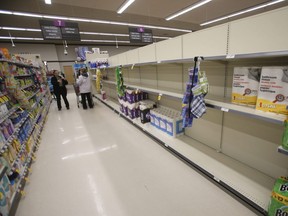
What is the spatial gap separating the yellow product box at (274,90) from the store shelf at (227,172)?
2.74 ft

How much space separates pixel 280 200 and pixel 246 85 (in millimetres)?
1006

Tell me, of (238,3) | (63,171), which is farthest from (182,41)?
(238,3)

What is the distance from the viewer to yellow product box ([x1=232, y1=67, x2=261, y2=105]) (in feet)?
4.79

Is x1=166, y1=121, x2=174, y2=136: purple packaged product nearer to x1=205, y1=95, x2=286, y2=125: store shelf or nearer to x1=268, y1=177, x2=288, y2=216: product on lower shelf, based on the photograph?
x1=205, y1=95, x2=286, y2=125: store shelf

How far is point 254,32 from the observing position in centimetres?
140

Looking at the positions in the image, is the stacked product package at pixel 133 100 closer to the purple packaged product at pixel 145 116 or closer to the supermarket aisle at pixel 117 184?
the purple packaged product at pixel 145 116

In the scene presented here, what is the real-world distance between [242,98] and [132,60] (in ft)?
9.91

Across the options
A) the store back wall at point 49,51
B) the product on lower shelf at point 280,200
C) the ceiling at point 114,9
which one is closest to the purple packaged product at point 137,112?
the product on lower shelf at point 280,200

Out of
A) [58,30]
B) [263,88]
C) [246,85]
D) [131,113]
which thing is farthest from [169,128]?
[58,30]

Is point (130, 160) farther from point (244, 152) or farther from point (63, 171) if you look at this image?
point (244, 152)

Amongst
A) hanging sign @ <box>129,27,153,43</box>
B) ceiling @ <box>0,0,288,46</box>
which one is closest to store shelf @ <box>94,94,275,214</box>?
ceiling @ <box>0,0,288,46</box>

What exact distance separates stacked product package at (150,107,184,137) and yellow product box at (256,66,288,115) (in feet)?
4.64

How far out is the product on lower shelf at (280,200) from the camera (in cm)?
115

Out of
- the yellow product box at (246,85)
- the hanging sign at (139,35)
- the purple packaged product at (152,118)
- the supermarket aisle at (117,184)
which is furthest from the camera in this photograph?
the hanging sign at (139,35)
